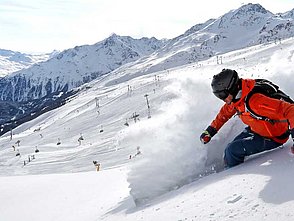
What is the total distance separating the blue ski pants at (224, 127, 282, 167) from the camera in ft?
18.5

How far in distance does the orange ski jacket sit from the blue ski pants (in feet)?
0.27

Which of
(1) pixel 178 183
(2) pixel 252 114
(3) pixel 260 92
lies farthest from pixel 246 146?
(1) pixel 178 183

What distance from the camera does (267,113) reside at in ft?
16.8

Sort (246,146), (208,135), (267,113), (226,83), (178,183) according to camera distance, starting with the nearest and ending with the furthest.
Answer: (267,113) < (226,83) < (246,146) < (208,135) < (178,183)

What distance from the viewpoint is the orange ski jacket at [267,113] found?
194 inches

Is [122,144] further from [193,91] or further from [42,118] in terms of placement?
[42,118]

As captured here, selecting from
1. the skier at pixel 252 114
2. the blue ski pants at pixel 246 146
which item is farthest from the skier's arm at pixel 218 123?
the blue ski pants at pixel 246 146

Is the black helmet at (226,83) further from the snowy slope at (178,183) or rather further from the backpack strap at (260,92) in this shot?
the snowy slope at (178,183)

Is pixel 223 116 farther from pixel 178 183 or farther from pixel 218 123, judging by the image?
pixel 178 183

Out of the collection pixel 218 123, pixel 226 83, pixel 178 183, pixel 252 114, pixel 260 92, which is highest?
pixel 226 83

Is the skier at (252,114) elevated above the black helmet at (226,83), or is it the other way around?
the black helmet at (226,83)

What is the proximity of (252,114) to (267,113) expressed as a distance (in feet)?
0.96

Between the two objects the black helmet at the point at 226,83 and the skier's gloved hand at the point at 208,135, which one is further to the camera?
the skier's gloved hand at the point at 208,135

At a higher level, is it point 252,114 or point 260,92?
point 260,92
